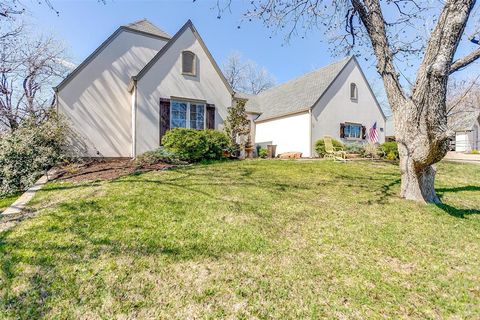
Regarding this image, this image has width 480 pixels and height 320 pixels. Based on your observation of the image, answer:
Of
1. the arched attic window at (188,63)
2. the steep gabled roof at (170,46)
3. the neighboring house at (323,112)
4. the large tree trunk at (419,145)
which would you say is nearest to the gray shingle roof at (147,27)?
the steep gabled roof at (170,46)

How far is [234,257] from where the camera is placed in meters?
3.20

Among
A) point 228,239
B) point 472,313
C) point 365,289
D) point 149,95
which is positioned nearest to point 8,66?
point 149,95

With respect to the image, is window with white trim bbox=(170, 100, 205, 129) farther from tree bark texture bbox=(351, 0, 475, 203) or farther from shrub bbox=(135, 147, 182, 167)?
tree bark texture bbox=(351, 0, 475, 203)

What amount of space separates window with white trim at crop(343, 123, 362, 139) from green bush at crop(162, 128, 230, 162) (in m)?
10.8

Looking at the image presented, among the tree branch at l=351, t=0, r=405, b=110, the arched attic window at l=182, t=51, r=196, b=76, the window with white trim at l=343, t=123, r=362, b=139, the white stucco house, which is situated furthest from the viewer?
the window with white trim at l=343, t=123, r=362, b=139

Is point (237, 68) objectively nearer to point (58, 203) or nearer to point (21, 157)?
point (21, 157)

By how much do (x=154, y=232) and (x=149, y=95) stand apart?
8650 millimetres

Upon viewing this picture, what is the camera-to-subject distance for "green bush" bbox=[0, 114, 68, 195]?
6688mm

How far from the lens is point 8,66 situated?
14.3 meters

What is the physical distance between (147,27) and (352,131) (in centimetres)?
1499

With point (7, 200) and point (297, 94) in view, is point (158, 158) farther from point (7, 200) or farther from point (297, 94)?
point (297, 94)

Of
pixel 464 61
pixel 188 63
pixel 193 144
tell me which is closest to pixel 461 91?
pixel 464 61

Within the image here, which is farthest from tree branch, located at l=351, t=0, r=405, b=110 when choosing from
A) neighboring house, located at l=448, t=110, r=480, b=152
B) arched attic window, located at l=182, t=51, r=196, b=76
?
neighboring house, located at l=448, t=110, r=480, b=152

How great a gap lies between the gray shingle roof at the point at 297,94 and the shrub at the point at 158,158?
10047mm
